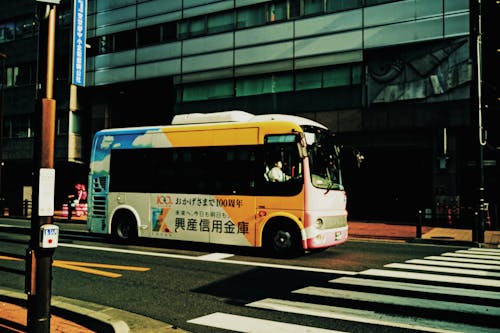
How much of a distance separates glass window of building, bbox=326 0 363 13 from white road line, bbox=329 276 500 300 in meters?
18.7

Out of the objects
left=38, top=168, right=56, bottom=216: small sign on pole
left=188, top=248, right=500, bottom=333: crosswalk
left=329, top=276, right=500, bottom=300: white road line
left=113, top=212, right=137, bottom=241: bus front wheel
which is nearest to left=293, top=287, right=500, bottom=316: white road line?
left=188, top=248, right=500, bottom=333: crosswalk

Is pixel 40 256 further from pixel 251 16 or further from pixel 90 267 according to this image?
pixel 251 16

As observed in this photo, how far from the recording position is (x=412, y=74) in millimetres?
22812

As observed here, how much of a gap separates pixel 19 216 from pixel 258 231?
2098cm

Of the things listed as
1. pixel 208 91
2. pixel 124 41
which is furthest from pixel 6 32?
pixel 208 91

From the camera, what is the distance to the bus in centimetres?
1131

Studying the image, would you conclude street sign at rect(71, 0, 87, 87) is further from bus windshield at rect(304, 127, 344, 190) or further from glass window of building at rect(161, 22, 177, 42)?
glass window of building at rect(161, 22, 177, 42)

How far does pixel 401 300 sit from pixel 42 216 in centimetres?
539

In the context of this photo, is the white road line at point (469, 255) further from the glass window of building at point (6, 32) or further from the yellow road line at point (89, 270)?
the glass window of building at point (6, 32)

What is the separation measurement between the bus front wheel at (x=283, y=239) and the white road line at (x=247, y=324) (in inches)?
197

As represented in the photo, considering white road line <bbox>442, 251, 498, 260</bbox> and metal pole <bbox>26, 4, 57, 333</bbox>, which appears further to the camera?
white road line <bbox>442, 251, 498, 260</bbox>

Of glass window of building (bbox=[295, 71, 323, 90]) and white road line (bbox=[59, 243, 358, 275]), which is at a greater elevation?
glass window of building (bbox=[295, 71, 323, 90])

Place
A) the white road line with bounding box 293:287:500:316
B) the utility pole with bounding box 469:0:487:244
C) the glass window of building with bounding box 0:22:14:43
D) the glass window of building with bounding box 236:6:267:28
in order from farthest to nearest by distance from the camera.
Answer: the glass window of building with bounding box 0:22:14:43, the glass window of building with bounding box 236:6:267:28, the utility pole with bounding box 469:0:487:244, the white road line with bounding box 293:287:500:316

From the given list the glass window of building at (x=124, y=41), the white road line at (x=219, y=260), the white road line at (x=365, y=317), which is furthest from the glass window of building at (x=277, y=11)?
the white road line at (x=365, y=317)
